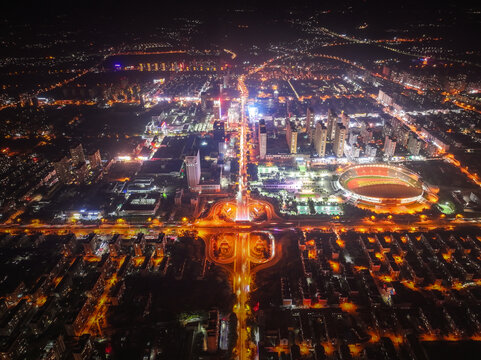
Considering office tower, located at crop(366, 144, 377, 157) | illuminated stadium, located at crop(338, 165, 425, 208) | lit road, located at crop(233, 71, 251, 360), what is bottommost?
lit road, located at crop(233, 71, 251, 360)

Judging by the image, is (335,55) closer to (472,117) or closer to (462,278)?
(472,117)

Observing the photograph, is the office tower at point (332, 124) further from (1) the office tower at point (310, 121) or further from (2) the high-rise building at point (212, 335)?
(2) the high-rise building at point (212, 335)

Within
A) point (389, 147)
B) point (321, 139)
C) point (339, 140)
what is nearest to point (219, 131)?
point (321, 139)

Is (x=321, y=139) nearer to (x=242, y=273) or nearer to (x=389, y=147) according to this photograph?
(x=389, y=147)

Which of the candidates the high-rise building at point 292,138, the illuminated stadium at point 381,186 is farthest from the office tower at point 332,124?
the illuminated stadium at point 381,186

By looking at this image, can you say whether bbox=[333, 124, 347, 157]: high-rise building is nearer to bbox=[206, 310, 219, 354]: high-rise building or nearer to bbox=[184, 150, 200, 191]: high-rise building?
bbox=[184, 150, 200, 191]: high-rise building

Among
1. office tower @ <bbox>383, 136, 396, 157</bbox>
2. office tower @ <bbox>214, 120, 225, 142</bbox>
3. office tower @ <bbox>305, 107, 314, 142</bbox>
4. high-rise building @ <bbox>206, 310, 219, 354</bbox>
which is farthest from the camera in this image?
office tower @ <bbox>305, 107, 314, 142</bbox>

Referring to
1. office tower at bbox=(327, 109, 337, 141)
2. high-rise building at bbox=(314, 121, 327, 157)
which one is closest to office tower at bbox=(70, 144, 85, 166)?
high-rise building at bbox=(314, 121, 327, 157)
